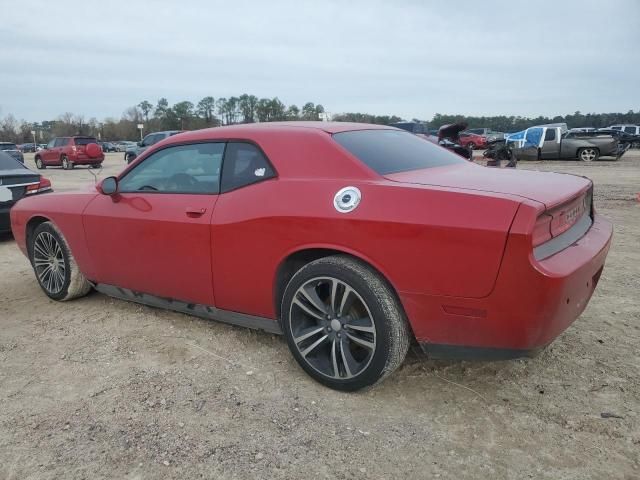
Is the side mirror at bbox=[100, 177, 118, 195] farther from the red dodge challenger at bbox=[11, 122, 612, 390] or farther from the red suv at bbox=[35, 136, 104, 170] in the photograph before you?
the red suv at bbox=[35, 136, 104, 170]

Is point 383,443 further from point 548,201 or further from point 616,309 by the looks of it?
point 616,309

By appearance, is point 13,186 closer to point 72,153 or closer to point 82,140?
point 72,153

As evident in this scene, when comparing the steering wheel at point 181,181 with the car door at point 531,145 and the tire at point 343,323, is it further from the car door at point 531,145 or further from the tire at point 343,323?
the car door at point 531,145

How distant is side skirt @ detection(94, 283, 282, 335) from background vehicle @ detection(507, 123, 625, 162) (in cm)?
1969

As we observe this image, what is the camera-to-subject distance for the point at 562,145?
21.3 metres

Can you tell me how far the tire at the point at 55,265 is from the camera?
4.30m

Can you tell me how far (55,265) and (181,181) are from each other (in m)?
1.73

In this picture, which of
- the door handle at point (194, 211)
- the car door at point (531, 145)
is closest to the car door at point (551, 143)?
the car door at point (531, 145)

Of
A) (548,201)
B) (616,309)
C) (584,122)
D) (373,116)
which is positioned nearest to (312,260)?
(548,201)

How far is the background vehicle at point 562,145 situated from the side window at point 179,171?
19580 millimetres

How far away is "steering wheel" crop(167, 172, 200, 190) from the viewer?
348cm

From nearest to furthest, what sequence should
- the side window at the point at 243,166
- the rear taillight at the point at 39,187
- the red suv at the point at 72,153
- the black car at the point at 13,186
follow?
the side window at the point at 243,166, the black car at the point at 13,186, the rear taillight at the point at 39,187, the red suv at the point at 72,153

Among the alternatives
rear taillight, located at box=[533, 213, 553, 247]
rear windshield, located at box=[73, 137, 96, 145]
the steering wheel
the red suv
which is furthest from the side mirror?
rear windshield, located at box=[73, 137, 96, 145]

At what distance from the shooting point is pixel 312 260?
299cm
